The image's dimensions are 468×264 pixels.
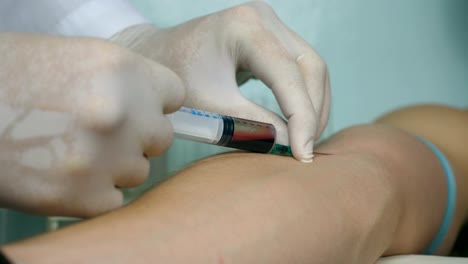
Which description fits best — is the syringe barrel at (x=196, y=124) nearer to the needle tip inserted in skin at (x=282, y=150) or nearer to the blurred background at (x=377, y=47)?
the needle tip inserted in skin at (x=282, y=150)

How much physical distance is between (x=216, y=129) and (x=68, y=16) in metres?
0.49

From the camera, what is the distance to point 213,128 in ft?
2.16

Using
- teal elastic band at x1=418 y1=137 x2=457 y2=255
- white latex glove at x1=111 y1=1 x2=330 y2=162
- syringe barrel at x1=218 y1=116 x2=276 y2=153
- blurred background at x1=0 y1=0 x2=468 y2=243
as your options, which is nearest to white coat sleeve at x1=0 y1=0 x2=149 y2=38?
white latex glove at x1=111 y1=1 x2=330 y2=162

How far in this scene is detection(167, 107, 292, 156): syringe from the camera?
66 cm

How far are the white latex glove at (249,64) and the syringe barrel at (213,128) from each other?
0.26 feet

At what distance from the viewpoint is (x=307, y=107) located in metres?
0.75

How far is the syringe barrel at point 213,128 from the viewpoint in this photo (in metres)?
0.66

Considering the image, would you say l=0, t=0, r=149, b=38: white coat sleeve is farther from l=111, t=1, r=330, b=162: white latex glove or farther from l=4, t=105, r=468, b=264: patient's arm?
l=4, t=105, r=468, b=264: patient's arm

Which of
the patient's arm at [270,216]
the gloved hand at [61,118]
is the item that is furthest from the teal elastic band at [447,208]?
the gloved hand at [61,118]

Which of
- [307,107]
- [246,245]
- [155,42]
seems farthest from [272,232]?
[155,42]

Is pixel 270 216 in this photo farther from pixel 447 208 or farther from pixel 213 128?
pixel 447 208

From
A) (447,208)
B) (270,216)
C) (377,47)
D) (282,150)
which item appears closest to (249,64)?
(282,150)

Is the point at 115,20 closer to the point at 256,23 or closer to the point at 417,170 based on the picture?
the point at 256,23

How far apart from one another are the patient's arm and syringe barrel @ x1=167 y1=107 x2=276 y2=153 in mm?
28
